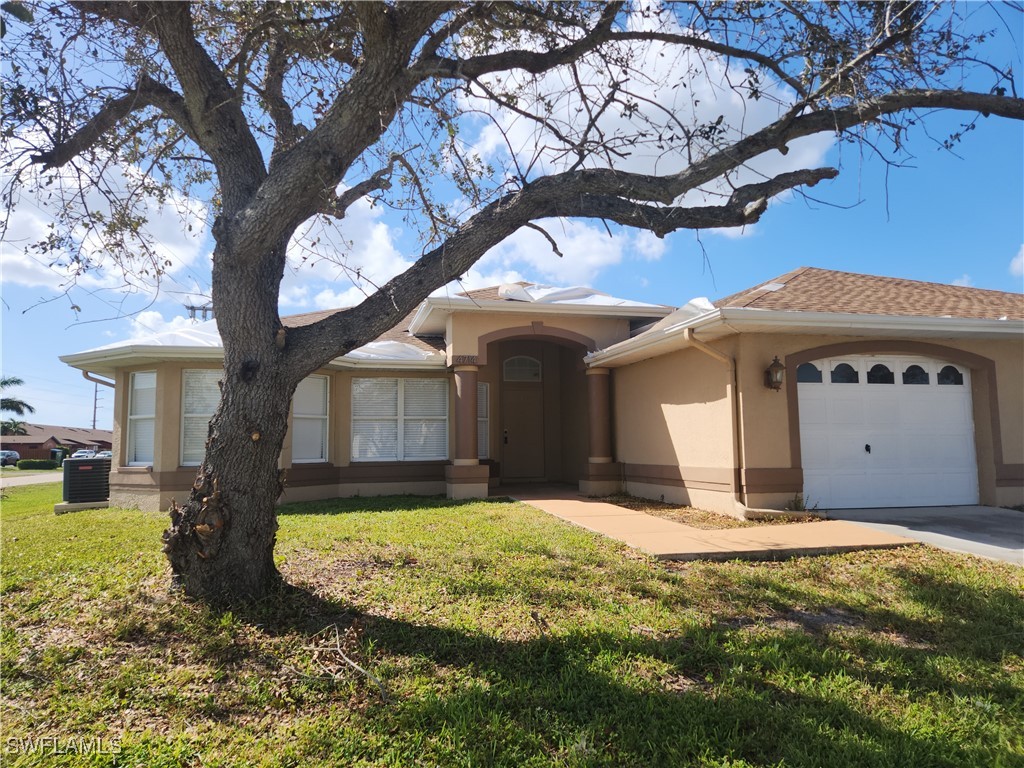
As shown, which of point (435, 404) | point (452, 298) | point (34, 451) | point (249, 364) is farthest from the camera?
point (34, 451)

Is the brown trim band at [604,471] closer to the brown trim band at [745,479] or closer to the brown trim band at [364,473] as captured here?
the brown trim band at [745,479]

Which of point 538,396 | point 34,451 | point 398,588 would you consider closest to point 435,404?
point 538,396

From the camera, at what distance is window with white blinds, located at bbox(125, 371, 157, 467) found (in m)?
11.6

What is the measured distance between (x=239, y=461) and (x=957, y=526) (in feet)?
28.4

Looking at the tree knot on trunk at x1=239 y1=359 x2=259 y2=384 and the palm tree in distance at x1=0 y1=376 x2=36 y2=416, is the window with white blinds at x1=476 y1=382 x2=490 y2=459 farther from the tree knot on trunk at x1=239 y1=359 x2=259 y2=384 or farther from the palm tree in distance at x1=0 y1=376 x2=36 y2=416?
the palm tree in distance at x1=0 y1=376 x2=36 y2=416

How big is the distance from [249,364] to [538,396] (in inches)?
453

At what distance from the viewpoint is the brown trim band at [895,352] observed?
9086 mm

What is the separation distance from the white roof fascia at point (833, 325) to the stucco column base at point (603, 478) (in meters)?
3.43

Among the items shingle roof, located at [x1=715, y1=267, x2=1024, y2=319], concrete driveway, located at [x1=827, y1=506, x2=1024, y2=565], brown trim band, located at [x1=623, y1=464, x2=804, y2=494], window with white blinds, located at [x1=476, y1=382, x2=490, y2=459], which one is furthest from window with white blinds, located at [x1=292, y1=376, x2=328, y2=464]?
concrete driveway, located at [x1=827, y1=506, x2=1024, y2=565]

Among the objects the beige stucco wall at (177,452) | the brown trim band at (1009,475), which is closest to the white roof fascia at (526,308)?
the beige stucco wall at (177,452)

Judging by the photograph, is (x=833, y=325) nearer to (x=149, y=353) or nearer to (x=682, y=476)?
(x=682, y=476)

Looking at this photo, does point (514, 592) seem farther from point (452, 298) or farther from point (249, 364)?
point (452, 298)

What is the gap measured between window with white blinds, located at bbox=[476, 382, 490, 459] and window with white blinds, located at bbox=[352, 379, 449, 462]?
79cm

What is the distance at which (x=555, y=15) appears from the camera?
19.4ft
